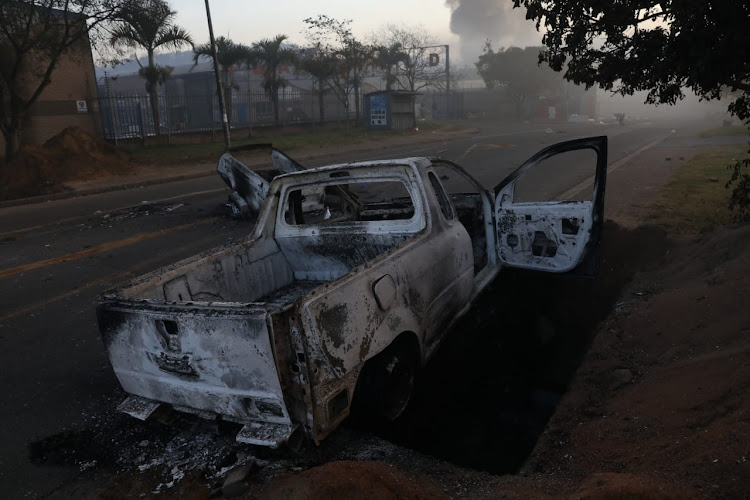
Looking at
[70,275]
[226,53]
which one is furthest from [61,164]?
[226,53]

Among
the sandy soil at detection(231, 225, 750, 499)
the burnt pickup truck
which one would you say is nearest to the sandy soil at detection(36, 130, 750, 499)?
the sandy soil at detection(231, 225, 750, 499)

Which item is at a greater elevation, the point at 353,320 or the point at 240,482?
the point at 353,320

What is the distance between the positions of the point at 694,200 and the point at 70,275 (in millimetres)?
10408

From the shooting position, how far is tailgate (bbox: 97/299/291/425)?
119 inches

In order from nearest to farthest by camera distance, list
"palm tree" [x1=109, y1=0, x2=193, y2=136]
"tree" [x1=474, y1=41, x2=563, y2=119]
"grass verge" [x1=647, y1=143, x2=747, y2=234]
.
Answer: "grass verge" [x1=647, y1=143, x2=747, y2=234]
"palm tree" [x1=109, y1=0, x2=193, y2=136]
"tree" [x1=474, y1=41, x2=563, y2=119]

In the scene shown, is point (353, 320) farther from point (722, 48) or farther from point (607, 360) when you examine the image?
point (722, 48)

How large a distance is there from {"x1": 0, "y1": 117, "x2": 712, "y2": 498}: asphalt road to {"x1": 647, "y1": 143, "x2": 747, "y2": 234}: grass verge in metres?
2.10

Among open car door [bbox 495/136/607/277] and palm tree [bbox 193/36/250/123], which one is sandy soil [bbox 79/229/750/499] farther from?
palm tree [bbox 193/36/250/123]

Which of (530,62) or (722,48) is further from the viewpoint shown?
(530,62)

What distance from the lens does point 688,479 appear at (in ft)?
8.56

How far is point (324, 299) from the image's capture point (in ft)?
9.96

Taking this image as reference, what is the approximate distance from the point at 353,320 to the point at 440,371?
1.66 meters

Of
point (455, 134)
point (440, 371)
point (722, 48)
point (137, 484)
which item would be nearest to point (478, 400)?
point (440, 371)

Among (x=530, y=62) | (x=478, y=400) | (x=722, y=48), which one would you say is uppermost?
(x=530, y=62)
